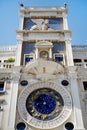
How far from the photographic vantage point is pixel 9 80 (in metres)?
17.4

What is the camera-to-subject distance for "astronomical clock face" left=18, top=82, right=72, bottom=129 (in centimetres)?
1496

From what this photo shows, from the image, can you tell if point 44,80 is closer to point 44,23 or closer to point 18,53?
point 18,53

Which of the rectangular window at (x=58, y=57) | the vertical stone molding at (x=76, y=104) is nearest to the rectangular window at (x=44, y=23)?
the rectangular window at (x=58, y=57)

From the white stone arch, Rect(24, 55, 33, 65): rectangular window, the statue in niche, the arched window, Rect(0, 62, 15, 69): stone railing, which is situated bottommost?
the arched window

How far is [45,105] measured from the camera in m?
15.9

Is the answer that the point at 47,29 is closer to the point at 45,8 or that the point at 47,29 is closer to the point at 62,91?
the point at 45,8

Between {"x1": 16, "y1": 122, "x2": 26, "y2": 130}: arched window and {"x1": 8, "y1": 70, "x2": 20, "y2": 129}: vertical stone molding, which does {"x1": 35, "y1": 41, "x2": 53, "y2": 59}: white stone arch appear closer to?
{"x1": 8, "y1": 70, "x2": 20, "y2": 129}: vertical stone molding

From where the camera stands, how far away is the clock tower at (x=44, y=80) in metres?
15.0

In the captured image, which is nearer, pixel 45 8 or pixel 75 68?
pixel 75 68

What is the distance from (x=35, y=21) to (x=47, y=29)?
1.90 m

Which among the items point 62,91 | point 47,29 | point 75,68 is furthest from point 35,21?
point 62,91

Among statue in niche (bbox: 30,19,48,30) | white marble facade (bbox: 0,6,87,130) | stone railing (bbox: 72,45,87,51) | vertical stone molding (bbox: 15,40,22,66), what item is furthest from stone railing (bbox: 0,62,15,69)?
stone railing (bbox: 72,45,87,51)

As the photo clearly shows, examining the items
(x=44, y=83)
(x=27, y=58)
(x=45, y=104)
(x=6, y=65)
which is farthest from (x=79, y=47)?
(x=45, y=104)

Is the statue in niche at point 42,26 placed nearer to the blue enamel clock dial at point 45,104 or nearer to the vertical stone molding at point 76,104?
the vertical stone molding at point 76,104
